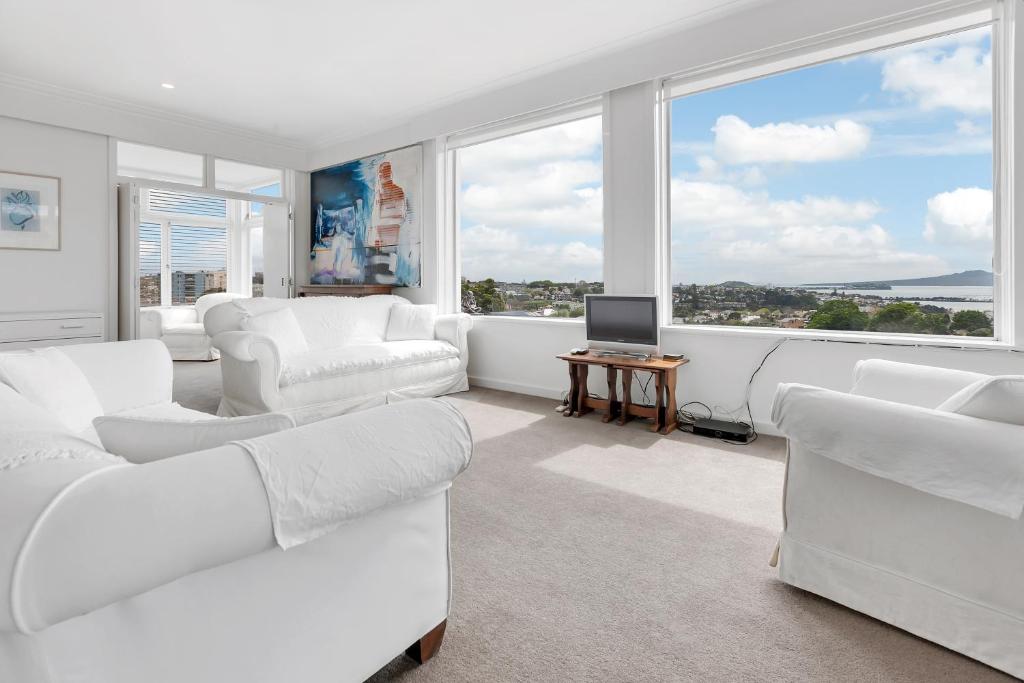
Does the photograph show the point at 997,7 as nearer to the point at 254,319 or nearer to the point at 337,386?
the point at 337,386

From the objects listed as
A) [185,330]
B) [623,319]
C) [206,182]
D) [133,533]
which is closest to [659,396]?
[623,319]

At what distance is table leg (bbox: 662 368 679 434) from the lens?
366cm

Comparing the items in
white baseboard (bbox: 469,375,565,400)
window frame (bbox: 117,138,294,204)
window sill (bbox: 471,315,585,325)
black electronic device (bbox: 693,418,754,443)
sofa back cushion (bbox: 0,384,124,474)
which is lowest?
black electronic device (bbox: 693,418,754,443)

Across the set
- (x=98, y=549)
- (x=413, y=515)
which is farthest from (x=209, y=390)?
(x=98, y=549)

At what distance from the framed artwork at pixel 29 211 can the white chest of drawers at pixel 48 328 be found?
0.60m

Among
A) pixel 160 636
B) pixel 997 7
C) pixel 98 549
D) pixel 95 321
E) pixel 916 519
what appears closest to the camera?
pixel 98 549

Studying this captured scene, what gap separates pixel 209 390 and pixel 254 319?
167 centimetres

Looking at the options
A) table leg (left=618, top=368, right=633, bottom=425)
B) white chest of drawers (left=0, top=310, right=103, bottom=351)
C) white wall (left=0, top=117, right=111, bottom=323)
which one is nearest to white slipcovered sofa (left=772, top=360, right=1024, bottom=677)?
table leg (left=618, top=368, right=633, bottom=425)

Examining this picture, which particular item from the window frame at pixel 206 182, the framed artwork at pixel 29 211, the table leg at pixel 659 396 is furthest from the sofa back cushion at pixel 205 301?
the table leg at pixel 659 396

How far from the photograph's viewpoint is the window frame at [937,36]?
2.83 meters

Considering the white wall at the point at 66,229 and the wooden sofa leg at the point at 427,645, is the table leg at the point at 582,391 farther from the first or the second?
the white wall at the point at 66,229

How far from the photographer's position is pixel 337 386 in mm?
3941

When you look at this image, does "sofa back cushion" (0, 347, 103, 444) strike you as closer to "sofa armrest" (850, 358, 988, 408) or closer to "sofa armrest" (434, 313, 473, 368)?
"sofa armrest" (850, 358, 988, 408)

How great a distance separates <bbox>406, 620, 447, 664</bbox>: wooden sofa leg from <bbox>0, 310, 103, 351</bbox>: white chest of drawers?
511cm
